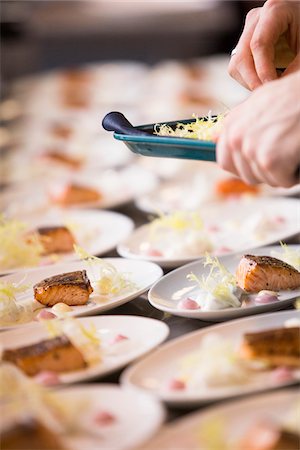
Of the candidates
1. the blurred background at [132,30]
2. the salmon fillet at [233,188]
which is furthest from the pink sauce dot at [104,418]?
the blurred background at [132,30]

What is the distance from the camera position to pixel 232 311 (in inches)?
84.7

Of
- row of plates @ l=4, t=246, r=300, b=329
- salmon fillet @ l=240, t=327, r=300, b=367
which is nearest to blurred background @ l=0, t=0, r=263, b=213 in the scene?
row of plates @ l=4, t=246, r=300, b=329

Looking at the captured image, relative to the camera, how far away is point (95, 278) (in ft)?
8.69

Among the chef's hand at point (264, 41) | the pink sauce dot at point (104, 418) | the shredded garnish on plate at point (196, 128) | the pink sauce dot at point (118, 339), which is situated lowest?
the pink sauce dot at point (118, 339)

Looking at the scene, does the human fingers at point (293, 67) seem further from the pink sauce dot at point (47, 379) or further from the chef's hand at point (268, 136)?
the pink sauce dot at point (47, 379)

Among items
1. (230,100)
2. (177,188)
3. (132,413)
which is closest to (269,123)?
(132,413)

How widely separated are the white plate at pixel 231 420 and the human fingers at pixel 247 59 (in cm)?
123

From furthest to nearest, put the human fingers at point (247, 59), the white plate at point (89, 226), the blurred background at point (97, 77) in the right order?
the blurred background at point (97, 77), the white plate at point (89, 226), the human fingers at point (247, 59)

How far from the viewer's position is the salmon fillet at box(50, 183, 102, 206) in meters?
3.89

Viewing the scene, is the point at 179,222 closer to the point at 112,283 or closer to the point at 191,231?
the point at 191,231

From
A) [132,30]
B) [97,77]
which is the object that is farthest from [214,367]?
[132,30]

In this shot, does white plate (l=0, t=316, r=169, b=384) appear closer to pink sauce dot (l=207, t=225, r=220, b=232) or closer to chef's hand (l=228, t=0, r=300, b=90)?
chef's hand (l=228, t=0, r=300, b=90)

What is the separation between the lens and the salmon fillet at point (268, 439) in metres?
1.44

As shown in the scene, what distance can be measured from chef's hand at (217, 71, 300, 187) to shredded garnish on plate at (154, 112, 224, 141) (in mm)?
245
